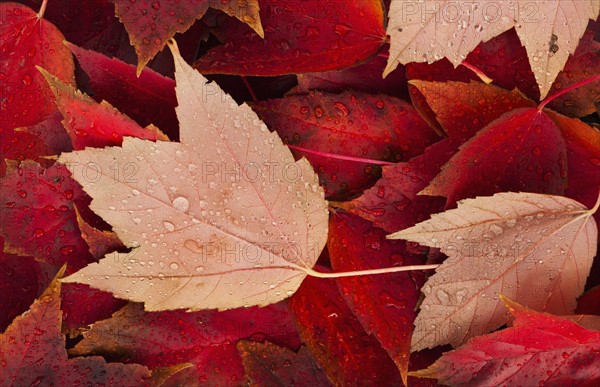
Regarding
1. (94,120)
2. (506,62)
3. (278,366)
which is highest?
(506,62)

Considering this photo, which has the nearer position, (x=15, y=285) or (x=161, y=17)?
(x=161, y=17)

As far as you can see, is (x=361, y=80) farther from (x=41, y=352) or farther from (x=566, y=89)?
(x=41, y=352)

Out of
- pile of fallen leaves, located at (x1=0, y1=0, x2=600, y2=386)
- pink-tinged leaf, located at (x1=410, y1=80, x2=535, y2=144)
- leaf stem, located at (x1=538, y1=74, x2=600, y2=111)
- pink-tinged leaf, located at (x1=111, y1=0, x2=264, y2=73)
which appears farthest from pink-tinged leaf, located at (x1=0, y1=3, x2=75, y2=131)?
leaf stem, located at (x1=538, y1=74, x2=600, y2=111)

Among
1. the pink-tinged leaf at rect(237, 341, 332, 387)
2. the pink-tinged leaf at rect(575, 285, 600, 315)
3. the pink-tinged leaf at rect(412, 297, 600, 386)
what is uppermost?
the pink-tinged leaf at rect(575, 285, 600, 315)

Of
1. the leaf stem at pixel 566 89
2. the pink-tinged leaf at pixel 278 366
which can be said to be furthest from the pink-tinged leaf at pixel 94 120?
the leaf stem at pixel 566 89

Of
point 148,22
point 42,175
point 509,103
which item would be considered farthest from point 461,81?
point 42,175

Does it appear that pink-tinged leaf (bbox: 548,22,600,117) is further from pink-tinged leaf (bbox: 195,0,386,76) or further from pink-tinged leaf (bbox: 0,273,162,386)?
pink-tinged leaf (bbox: 0,273,162,386)

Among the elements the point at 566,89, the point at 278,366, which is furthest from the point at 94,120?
the point at 566,89
